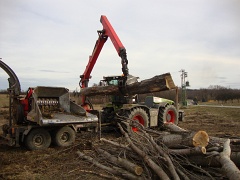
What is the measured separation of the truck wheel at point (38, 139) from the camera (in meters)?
8.53

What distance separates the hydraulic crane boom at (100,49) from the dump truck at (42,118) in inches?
110

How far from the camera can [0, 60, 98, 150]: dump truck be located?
855 centimetres

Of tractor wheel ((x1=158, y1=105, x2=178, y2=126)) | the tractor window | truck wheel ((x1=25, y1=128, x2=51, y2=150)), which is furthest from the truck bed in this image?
tractor wheel ((x1=158, y1=105, x2=178, y2=126))

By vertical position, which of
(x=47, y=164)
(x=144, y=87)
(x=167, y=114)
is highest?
(x=144, y=87)

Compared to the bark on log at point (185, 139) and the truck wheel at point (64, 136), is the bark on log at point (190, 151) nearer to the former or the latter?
the bark on log at point (185, 139)

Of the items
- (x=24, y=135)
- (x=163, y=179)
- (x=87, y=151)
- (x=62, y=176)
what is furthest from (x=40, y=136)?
(x=163, y=179)

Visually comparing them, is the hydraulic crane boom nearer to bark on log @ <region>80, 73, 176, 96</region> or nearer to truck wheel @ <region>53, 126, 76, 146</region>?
bark on log @ <region>80, 73, 176, 96</region>

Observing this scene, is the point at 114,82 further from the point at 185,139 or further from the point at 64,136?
the point at 185,139

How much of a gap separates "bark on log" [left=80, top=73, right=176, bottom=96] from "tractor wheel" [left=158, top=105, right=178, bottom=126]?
243 centimetres

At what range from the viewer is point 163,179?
5.09 metres

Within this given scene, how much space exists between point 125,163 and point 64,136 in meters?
3.90

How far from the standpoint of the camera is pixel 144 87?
34.4 feet

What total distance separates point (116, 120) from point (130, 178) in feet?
21.1

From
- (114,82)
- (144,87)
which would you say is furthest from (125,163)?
(114,82)
